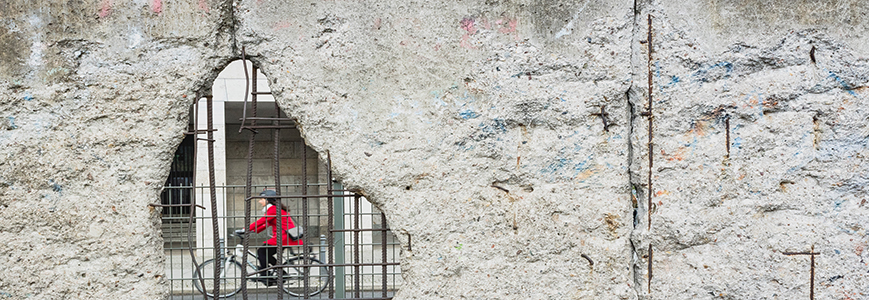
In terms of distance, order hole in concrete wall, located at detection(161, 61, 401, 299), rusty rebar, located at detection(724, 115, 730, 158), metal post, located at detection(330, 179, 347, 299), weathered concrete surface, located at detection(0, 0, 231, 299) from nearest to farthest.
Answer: weathered concrete surface, located at detection(0, 0, 231, 299), rusty rebar, located at detection(724, 115, 730, 158), metal post, located at detection(330, 179, 347, 299), hole in concrete wall, located at detection(161, 61, 401, 299)

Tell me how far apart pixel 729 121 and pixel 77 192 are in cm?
238

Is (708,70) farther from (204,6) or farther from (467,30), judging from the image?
(204,6)

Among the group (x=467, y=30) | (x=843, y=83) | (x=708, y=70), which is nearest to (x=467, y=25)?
(x=467, y=30)

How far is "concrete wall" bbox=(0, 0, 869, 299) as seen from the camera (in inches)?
86.1

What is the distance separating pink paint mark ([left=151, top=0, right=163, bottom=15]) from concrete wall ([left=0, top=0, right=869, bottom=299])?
0.04 ft

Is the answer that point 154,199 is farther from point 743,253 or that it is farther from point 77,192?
point 743,253

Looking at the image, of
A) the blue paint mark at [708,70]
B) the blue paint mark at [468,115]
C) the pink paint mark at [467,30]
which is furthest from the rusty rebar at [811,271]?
the pink paint mark at [467,30]

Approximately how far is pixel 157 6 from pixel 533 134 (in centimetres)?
144

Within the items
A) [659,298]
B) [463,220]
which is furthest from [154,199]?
[659,298]

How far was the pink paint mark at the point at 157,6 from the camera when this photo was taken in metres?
2.18

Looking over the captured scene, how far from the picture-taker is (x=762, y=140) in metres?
2.24

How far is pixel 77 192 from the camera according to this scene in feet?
7.12

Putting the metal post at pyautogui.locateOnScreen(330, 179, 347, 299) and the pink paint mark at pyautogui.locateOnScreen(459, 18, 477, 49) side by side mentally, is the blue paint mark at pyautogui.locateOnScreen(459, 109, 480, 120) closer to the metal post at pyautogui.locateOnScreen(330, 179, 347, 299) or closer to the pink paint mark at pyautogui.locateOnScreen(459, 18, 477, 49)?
the pink paint mark at pyautogui.locateOnScreen(459, 18, 477, 49)

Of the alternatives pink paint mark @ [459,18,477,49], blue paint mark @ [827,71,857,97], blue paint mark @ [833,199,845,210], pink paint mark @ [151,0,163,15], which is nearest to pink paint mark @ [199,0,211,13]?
pink paint mark @ [151,0,163,15]
